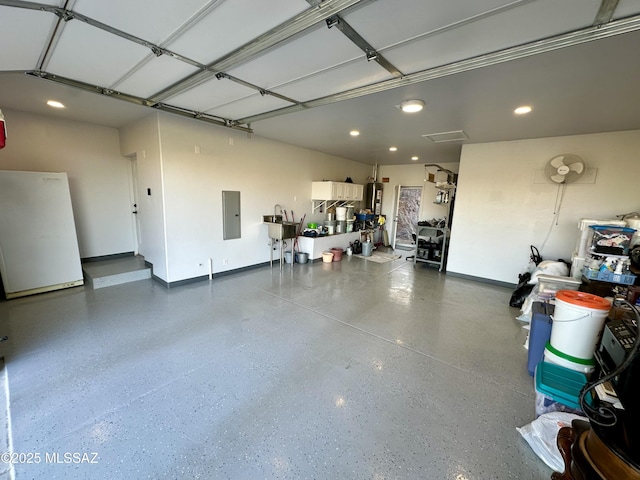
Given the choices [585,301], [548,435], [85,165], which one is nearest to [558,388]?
[548,435]

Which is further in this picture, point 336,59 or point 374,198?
point 374,198

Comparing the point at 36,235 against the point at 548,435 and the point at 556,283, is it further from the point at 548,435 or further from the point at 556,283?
the point at 556,283

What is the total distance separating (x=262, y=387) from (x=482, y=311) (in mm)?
3343

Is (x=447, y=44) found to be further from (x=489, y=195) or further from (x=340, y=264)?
(x=340, y=264)

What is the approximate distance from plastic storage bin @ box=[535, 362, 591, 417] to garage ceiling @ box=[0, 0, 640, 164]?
7.46ft

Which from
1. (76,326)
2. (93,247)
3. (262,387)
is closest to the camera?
(262,387)

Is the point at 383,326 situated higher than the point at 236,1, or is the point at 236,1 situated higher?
the point at 236,1

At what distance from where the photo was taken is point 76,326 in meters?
2.99

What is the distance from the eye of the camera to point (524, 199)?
4648 mm

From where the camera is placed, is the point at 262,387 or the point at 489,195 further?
the point at 489,195

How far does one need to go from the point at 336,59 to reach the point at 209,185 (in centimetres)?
320

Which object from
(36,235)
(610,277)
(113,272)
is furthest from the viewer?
(113,272)

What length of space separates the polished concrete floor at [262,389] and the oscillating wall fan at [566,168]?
2.30 metres

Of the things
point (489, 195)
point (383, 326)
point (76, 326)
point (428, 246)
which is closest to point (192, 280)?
point (76, 326)
